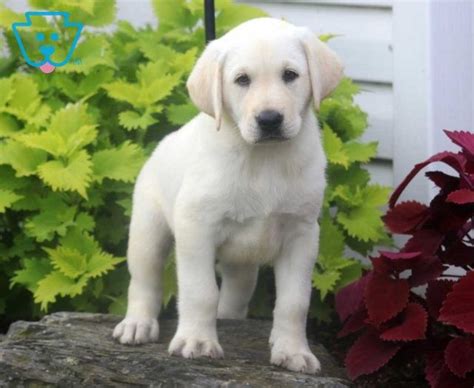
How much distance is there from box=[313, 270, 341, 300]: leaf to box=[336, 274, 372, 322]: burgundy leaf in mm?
606

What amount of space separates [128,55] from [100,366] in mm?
2439

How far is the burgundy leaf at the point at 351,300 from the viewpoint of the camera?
4.65 meters

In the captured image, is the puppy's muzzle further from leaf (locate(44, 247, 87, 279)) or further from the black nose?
leaf (locate(44, 247, 87, 279))

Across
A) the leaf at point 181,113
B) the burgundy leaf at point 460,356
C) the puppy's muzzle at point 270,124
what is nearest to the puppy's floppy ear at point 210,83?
the puppy's muzzle at point 270,124

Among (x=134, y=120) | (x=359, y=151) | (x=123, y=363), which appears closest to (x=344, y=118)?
(x=359, y=151)

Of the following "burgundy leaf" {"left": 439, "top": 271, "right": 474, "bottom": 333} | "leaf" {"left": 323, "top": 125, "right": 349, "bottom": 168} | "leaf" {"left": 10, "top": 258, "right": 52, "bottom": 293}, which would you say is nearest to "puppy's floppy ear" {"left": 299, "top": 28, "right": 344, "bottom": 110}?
"burgundy leaf" {"left": 439, "top": 271, "right": 474, "bottom": 333}

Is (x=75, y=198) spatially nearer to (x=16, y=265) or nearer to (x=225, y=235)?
(x=16, y=265)

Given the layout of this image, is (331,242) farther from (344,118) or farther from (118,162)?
(118,162)

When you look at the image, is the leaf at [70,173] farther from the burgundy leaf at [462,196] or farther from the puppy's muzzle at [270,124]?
the burgundy leaf at [462,196]

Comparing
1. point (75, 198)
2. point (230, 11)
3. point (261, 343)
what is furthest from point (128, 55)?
point (261, 343)

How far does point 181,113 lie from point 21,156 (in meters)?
0.83

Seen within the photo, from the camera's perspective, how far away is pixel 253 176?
4.19 metres

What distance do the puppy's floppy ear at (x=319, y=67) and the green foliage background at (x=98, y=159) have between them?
1.47 meters

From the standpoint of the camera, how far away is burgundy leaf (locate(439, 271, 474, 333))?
13.2ft
